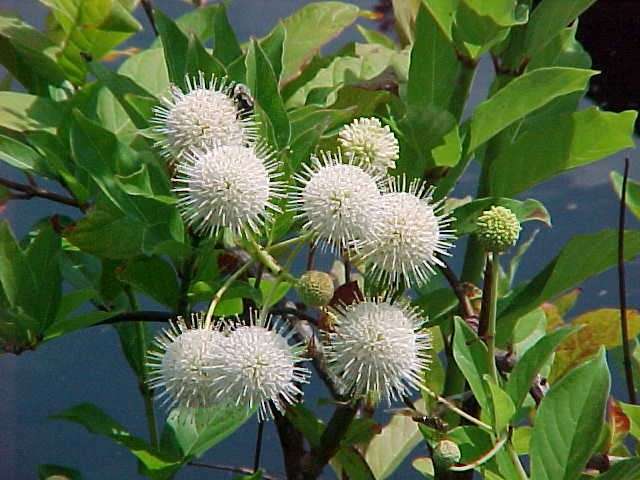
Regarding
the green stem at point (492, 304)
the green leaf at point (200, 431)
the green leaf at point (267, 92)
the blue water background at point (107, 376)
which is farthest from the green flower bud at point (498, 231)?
the blue water background at point (107, 376)

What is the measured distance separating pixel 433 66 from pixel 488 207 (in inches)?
3.9

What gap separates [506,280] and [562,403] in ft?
0.81

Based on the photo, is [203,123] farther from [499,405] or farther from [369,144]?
[499,405]

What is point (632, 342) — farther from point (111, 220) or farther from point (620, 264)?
point (111, 220)

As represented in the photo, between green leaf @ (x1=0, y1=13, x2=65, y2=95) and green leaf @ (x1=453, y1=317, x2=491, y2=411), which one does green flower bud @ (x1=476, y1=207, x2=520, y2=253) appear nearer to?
green leaf @ (x1=453, y1=317, x2=491, y2=411)

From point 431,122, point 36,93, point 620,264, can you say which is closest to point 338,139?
point 431,122

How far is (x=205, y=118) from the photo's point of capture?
503 mm

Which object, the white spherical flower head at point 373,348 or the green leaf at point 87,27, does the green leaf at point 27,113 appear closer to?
the green leaf at point 87,27

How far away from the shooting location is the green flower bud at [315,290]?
0.53 metres

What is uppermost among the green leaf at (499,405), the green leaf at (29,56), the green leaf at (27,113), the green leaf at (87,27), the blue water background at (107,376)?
the green leaf at (87,27)

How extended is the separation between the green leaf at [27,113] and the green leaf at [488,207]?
27 centimetres

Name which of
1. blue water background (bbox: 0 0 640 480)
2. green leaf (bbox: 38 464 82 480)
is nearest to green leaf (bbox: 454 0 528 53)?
green leaf (bbox: 38 464 82 480)

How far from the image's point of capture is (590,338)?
28.1 inches

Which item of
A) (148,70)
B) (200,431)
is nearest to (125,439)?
(200,431)
